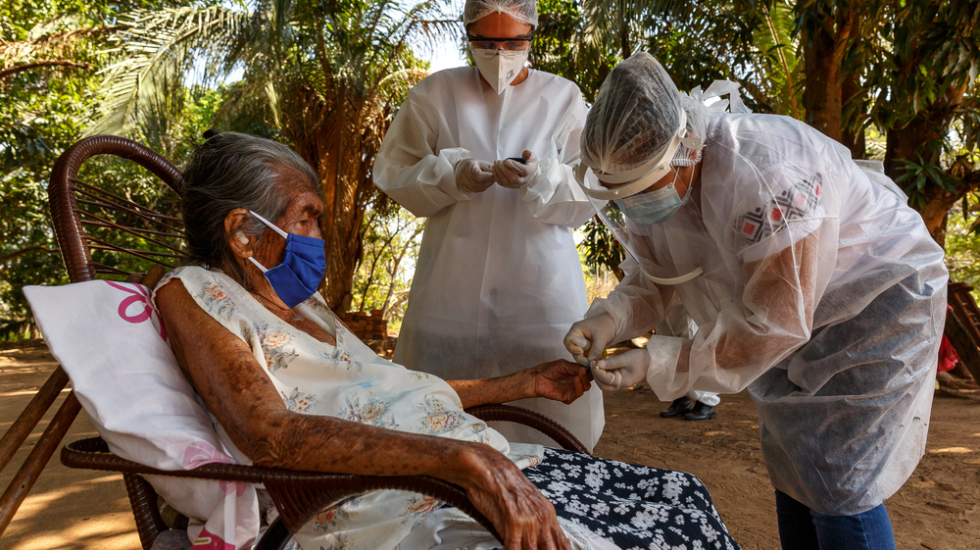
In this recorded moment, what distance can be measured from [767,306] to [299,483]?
1086 mm

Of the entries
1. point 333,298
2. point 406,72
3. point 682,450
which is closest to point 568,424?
point 682,450

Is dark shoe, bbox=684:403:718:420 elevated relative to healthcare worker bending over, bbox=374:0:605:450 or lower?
lower

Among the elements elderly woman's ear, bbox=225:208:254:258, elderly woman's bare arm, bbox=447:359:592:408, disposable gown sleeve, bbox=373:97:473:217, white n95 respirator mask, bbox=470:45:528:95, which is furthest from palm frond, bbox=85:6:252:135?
elderly woman's bare arm, bbox=447:359:592:408

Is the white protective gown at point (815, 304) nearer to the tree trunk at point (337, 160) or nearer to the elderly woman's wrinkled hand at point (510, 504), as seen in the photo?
the elderly woman's wrinkled hand at point (510, 504)

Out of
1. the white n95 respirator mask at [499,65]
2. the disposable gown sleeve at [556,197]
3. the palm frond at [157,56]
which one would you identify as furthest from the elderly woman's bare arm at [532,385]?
the palm frond at [157,56]

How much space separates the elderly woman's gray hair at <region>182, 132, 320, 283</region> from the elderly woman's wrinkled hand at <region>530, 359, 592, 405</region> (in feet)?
3.00

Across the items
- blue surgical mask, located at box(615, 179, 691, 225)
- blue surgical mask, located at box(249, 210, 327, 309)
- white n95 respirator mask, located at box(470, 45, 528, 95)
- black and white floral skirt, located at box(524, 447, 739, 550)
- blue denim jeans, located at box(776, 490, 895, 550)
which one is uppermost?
white n95 respirator mask, located at box(470, 45, 528, 95)

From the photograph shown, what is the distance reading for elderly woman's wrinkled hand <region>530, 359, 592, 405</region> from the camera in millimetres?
1894

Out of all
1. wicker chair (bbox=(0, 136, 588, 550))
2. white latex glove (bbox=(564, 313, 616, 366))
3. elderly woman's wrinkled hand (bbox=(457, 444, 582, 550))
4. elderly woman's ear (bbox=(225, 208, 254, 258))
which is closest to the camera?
elderly woman's wrinkled hand (bbox=(457, 444, 582, 550))

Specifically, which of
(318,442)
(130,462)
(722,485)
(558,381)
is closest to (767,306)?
(558,381)

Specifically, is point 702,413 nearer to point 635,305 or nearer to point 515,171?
point 635,305

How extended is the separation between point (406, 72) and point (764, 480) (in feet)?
25.9

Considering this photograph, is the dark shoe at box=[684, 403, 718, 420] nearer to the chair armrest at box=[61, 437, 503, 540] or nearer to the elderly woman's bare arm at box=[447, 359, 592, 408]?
the elderly woman's bare arm at box=[447, 359, 592, 408]

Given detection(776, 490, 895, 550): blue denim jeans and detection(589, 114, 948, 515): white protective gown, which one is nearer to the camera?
detection(589, 114, 948, 515): white protective gown
